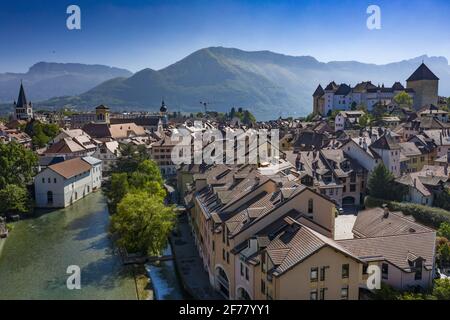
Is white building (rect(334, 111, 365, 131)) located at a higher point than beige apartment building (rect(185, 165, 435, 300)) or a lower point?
higher

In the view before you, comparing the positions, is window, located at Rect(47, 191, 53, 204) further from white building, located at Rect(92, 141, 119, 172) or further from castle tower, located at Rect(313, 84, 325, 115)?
castle tower, located at Rect(313, 84, 325, 115)

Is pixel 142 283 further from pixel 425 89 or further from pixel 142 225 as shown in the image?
pixel 425 89

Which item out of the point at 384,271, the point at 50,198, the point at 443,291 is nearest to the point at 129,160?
the point at 50,198

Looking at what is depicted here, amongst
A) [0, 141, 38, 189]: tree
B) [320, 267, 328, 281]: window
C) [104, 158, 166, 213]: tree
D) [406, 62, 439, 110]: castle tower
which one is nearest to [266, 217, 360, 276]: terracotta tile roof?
[320, 267, 328, 281]: window

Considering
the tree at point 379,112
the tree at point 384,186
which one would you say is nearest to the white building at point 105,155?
the tree at point 384,186

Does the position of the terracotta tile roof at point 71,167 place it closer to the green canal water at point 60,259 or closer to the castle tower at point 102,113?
the green canal water at point 60,259

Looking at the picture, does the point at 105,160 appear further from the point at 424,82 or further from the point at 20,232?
the point at 424,82
